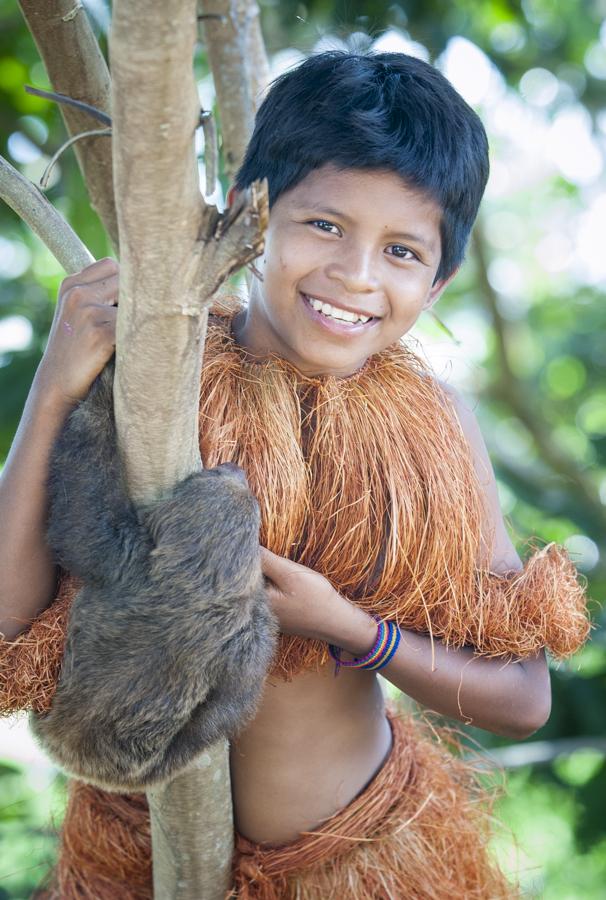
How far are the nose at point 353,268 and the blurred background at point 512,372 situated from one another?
32 cm

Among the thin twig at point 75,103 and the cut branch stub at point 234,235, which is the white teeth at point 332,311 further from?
the cut branch stub at point 234,235

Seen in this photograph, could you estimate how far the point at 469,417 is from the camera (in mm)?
1728

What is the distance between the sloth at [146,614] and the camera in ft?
3.90

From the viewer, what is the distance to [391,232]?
1482mm

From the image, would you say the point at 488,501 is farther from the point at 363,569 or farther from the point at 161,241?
the point at 161,241

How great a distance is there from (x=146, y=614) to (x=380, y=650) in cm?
46

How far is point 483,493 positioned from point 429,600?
0.23m

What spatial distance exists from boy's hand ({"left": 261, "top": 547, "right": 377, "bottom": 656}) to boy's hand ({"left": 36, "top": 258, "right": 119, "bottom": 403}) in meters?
0.36

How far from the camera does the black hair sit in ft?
4.89

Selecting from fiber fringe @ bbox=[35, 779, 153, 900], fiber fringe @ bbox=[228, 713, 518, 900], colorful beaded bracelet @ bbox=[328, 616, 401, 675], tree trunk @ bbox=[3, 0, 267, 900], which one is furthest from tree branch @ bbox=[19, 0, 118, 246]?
fiber fringe @ bbox=[228, 713, 518, 900]

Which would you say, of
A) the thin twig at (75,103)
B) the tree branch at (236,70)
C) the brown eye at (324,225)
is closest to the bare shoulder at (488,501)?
the brown eye at (324,225)

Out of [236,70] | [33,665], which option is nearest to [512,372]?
[236,70]

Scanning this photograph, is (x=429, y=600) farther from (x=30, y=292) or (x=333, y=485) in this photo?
(x=30, y=292)

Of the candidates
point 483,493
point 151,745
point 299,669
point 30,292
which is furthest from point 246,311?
point 30,292
